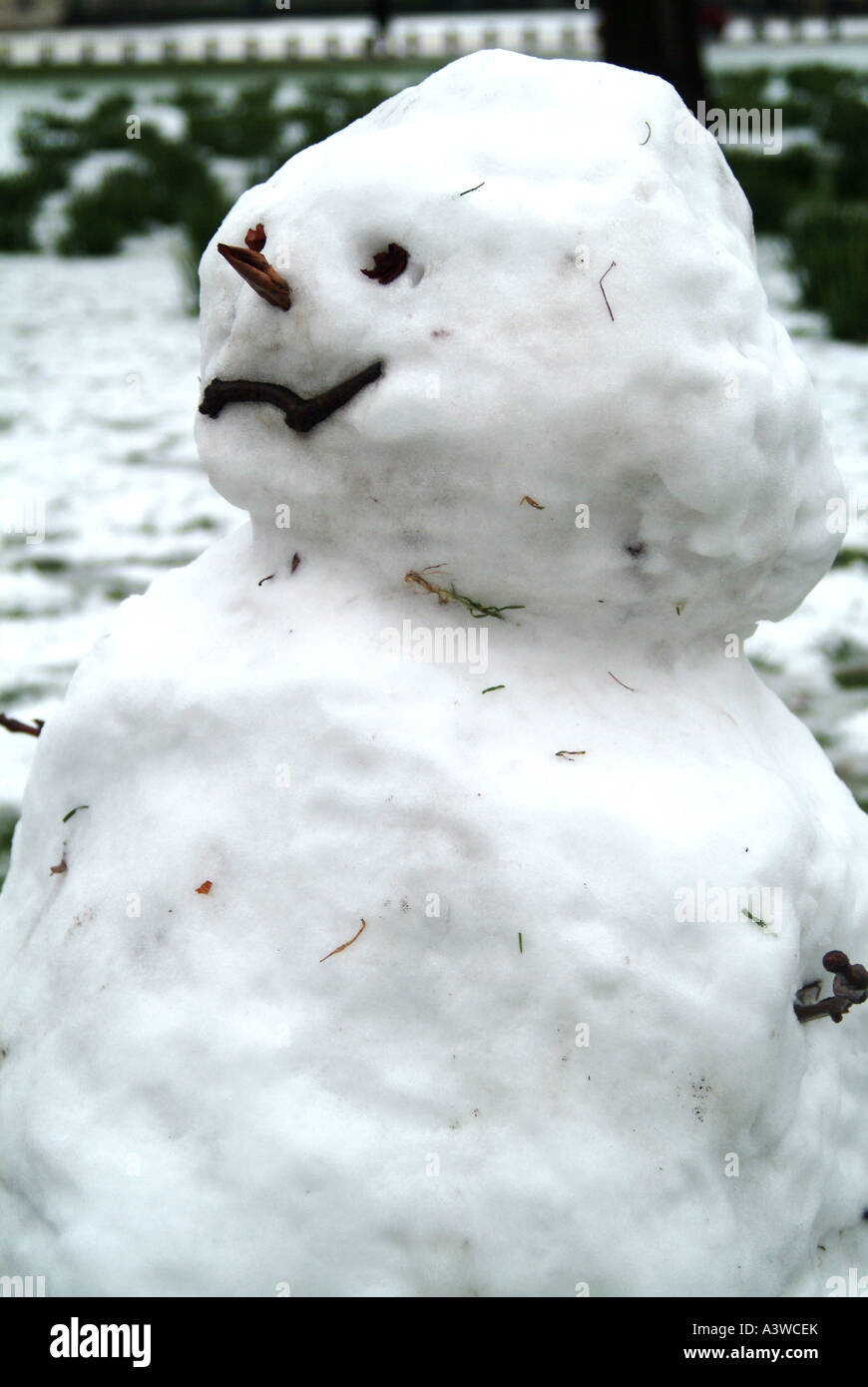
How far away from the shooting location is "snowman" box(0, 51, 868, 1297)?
4.47ft

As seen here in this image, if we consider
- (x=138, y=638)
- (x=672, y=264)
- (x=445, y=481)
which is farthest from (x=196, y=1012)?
(x=672, y=264)

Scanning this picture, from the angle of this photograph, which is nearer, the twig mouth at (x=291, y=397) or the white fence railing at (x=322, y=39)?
the twig mouth at (x=291, y=397)

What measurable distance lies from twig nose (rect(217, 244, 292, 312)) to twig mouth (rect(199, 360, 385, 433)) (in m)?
0.09

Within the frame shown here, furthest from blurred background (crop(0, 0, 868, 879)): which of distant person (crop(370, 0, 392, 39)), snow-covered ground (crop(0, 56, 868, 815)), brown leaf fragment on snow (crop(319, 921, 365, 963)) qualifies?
distant person (crop(370, 0, 392, 39))

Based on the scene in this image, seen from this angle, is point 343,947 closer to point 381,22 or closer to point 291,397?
point 291,397

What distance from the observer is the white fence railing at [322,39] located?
61.3 feet

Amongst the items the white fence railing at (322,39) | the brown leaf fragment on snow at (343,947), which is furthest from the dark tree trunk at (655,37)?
the white fence railing at (322,39)

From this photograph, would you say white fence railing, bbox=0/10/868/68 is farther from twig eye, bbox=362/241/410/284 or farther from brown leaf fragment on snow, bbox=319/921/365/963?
brown leaf fragment on snow, bbox=319/921/365/963

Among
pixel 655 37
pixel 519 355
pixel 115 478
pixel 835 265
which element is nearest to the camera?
pixel 519 355

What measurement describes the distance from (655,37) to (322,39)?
638 inches

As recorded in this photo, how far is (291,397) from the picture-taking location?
1.49 metres

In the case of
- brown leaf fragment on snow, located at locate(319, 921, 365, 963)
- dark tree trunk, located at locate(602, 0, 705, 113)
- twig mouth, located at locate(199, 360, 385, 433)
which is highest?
twig mouth, located at locate(199, 360, 385, 433)

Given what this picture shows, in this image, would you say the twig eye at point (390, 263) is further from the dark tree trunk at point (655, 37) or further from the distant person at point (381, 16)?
the distant person at point (381, 16)

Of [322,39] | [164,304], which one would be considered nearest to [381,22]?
[322,39]
